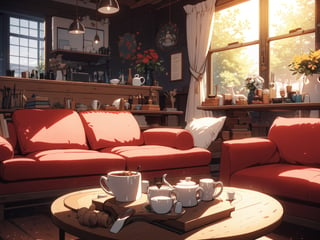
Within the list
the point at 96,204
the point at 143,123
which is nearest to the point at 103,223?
the point at 96,204

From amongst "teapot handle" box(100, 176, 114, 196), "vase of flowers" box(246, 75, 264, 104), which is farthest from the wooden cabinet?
"teapot handle" box(100, 176, 114, 196)

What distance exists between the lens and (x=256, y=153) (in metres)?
2.89

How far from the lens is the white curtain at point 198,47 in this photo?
6.59 meters

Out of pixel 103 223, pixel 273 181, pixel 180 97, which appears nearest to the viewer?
pixel 103 223

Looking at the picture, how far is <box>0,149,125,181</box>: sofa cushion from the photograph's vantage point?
2.58 meters

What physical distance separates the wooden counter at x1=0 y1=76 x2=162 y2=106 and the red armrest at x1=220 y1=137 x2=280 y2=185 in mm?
2525

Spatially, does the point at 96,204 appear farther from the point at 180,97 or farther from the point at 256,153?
the point at 180,97

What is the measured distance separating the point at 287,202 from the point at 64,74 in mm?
3985

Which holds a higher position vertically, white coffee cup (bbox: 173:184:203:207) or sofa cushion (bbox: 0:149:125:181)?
white coffee cup (bbox: 173:184:203:207)

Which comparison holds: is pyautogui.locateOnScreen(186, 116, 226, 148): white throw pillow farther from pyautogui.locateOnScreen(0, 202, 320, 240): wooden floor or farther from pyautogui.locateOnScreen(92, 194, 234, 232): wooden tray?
pyautogui.locateOnScreen(92, 194, 234, 232): wooden tray

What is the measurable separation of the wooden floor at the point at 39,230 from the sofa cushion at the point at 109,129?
2.88ft

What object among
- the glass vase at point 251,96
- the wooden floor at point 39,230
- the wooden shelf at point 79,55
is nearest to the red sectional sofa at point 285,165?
the wooden floor at point 39,230

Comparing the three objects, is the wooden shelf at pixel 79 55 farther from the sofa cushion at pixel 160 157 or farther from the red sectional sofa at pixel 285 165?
the red sectional sofa at pixel 285 165

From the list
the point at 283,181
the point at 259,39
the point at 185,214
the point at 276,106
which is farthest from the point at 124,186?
the point at 259,39
